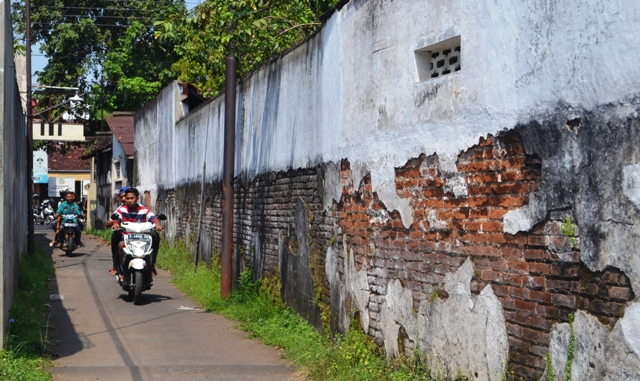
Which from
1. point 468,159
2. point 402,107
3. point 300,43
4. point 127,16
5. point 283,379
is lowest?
point 283,379

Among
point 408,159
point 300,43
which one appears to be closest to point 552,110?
point 408,159

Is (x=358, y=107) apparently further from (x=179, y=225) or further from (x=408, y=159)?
(x=179, y=225)

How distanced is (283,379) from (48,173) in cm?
4925

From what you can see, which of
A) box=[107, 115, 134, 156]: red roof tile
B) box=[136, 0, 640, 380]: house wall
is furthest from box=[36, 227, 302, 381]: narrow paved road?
box=[107, 115, 134, 156]: red roof tile

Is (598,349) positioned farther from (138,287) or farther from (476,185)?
(138,287)

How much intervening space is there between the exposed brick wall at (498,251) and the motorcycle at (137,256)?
17.7 feet

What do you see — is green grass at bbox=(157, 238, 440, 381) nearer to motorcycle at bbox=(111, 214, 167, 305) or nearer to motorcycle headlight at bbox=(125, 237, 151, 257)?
motorcycle at bbox=(111, 214, 167, 305)

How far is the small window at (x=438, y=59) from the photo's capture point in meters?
6.27

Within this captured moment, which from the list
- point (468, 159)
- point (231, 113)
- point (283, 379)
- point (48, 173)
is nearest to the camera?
point (468, 159)

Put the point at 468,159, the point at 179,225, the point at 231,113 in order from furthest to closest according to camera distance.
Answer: the point at 179,225, the point at 231,113, the point at 468,159

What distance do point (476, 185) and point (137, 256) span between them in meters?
7.22

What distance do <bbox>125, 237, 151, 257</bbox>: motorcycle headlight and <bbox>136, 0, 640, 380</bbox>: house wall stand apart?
2762mm

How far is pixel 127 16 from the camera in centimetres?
3644

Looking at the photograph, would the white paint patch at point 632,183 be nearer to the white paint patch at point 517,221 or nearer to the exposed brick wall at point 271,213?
the white paint patch at point 517,221
